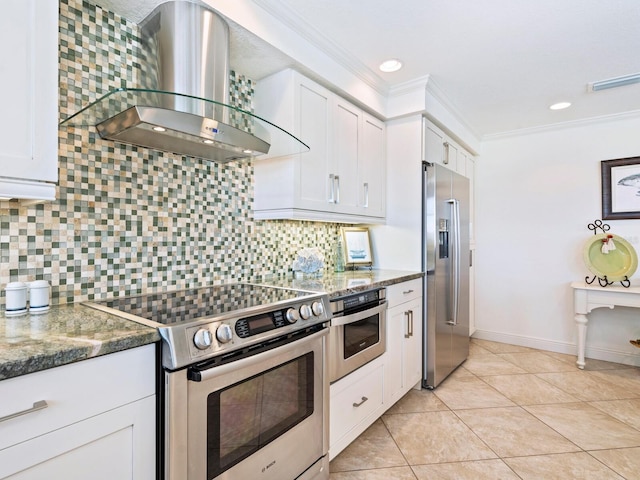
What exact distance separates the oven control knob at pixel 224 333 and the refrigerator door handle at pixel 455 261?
228 centimetres

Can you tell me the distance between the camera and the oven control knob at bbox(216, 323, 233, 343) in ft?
3.79

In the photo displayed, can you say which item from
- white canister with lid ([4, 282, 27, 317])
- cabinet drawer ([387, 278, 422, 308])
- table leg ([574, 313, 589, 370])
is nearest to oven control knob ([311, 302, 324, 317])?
cabinet drawer ([387, 278, 422, 308])

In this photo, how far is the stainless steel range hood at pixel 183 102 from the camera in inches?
51.5

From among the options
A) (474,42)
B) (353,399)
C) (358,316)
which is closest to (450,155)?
(474,42)

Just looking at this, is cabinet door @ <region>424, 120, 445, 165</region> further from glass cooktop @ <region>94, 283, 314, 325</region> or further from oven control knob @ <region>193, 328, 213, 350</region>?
oven control knob @ <region>193, 328, 213, 350</region>

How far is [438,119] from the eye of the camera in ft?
9.89

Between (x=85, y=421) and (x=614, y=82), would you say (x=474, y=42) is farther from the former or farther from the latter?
(x=85, y=421)

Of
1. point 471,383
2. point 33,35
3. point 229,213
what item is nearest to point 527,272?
point 471,383

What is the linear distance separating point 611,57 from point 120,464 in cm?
342

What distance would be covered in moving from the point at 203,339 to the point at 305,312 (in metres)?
0.52

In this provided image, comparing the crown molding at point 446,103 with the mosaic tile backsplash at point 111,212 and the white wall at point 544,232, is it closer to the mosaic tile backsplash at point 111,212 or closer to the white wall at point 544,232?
the white wall at point 544,232

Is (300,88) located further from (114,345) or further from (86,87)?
(114,345)

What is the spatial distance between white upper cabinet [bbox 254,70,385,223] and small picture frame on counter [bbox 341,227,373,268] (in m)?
0.27

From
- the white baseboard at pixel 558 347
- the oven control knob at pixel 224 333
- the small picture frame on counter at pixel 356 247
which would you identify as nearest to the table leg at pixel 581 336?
the white baseboard at pixel 558 347
